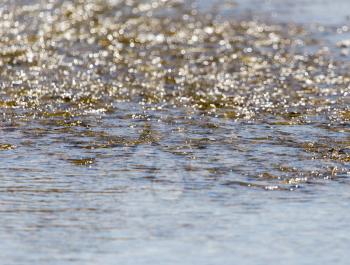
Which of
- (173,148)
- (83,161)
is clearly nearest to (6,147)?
(83,161)

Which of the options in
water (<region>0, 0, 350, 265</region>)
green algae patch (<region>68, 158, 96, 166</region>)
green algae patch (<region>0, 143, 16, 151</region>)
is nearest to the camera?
water (<region>0, 0, 350, 265</region>)

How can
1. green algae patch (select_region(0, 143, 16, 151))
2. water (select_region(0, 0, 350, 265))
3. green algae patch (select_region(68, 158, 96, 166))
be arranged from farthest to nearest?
green algae patch (select_region(0, 143, 16, 151)) < green algae patch (select_region(68, 158, 96, 166)) < water (select_region(0, 0, 350, 265))

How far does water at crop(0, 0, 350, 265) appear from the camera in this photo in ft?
15.4

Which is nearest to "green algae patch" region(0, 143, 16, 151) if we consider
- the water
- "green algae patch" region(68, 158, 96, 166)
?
the water

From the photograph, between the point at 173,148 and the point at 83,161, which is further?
the point at 173,148

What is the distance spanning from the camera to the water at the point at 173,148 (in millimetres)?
4688

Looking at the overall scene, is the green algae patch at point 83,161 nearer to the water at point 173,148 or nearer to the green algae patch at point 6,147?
the water at point 173,148

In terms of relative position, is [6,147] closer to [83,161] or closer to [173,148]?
[83,161]

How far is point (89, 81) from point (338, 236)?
4051 millimetres

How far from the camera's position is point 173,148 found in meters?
6.32

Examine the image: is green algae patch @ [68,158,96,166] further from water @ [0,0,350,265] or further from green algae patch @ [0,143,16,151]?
green algae patch @ [0,143,16,151]

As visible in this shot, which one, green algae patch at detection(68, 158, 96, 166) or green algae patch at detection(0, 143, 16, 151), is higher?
green algae patch at detection(0, 143, 16, 151)

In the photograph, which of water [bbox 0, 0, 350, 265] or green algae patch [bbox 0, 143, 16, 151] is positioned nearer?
water [bbox 0, 0, 350, 265]

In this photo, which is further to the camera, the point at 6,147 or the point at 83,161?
the point at 6,147
